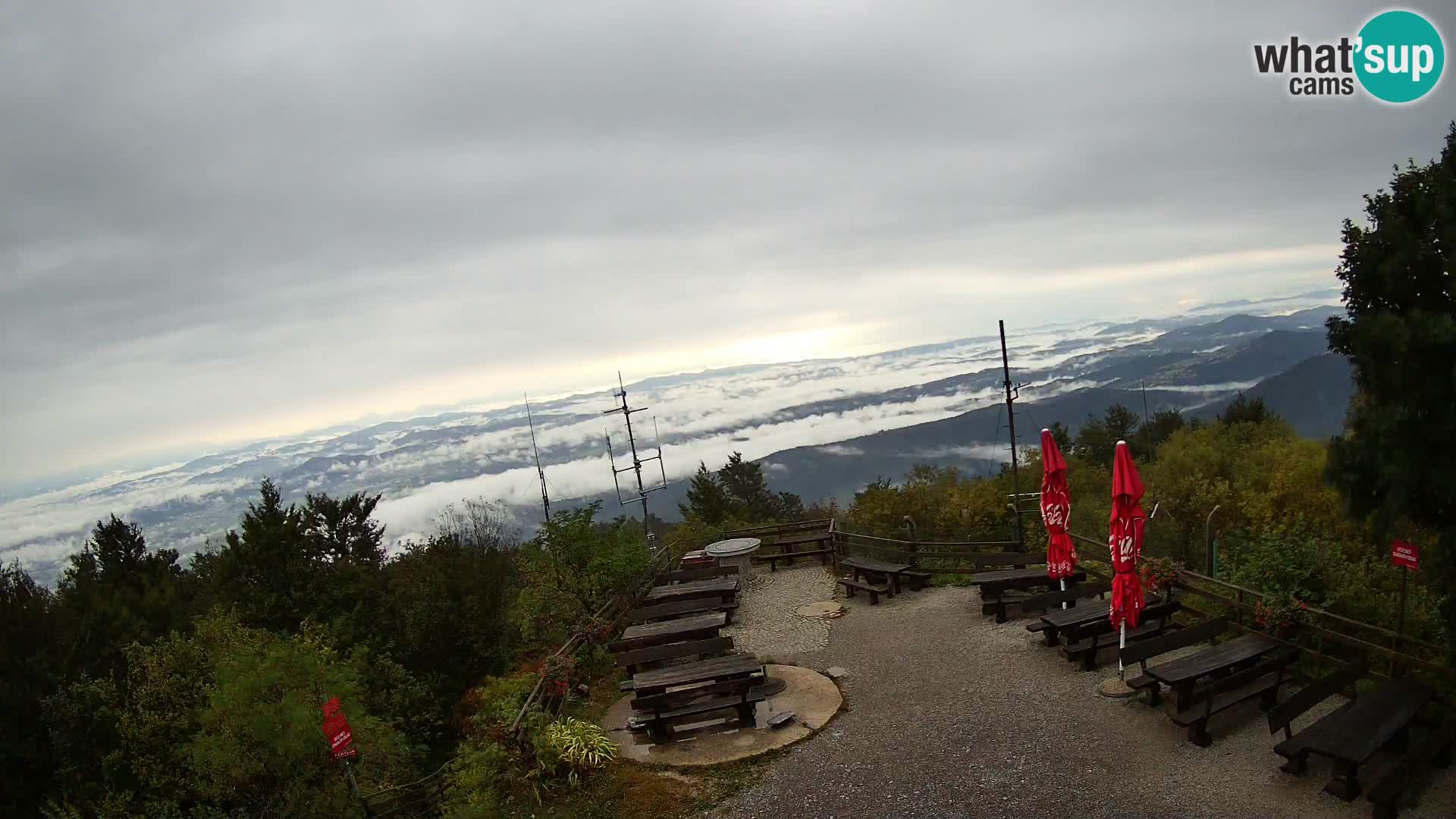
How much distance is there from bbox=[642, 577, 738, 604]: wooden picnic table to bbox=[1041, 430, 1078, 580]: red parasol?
6.66m

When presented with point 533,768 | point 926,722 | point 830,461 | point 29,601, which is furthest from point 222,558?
point 830,461

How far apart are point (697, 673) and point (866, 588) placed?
21.3 ft

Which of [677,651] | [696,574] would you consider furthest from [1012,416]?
[677,651]

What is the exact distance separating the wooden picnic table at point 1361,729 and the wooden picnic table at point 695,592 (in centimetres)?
1051

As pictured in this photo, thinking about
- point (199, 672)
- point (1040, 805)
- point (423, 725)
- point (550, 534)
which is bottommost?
point (423, 725)

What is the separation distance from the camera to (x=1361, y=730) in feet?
21.4

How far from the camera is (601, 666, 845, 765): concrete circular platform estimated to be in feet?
30.7

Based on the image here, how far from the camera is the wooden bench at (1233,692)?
791 centimetres

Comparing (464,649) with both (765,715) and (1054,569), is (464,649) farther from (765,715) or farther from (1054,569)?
(1054,569)

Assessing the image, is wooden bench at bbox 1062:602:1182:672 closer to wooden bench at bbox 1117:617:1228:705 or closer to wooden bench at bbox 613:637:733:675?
wooden bench at bbox 1117:617:1228:705

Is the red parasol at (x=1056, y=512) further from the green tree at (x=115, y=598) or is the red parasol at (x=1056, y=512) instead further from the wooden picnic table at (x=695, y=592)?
the green tree at (x=115, y=598)

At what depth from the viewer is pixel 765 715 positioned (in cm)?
1034

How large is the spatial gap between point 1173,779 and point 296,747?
12.0 metres

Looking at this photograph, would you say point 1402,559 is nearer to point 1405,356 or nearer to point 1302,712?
point 1302,712
